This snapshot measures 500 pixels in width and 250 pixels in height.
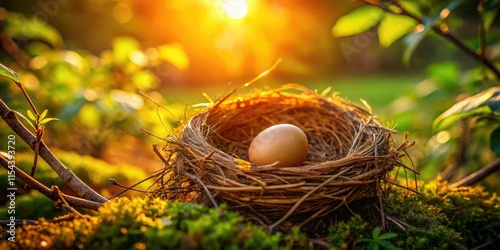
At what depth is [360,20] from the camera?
2.53 meters

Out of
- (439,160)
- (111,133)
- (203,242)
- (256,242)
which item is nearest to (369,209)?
(256,242)

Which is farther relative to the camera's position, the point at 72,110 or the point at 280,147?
the point at 72,110

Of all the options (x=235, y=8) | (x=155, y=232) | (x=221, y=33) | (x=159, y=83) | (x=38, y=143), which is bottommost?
(x=155, y=232)

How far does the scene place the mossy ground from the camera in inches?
47.0

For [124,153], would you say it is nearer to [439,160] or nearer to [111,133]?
[111,133]

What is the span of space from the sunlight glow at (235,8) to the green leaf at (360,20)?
0.59 m

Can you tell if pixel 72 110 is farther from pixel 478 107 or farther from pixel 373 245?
pixel 478 107

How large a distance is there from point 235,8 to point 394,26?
0.93 metres

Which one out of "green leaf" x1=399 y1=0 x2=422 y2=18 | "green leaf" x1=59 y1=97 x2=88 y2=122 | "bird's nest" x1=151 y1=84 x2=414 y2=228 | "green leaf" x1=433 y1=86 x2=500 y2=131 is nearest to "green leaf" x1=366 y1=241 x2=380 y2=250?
"bird's nest" x1=151 y1=84 x2=414 y2=228

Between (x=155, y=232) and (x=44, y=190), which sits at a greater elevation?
(x=44, y=190)

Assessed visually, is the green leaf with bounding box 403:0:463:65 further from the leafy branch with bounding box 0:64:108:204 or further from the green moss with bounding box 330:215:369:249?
the leafy branch with bounding box 0:64:108:204

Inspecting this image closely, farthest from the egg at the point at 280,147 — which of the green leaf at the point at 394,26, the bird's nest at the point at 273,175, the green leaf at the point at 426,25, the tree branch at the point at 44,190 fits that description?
the green leaf at the point at 394,26

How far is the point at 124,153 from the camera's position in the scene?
187 inches

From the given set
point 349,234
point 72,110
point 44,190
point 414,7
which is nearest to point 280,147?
point 349,234
